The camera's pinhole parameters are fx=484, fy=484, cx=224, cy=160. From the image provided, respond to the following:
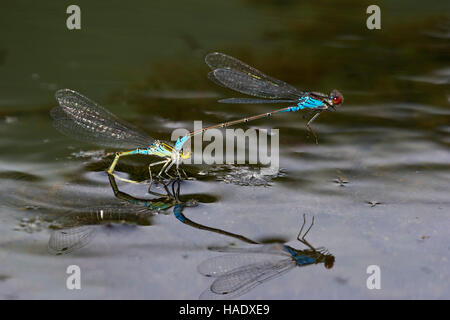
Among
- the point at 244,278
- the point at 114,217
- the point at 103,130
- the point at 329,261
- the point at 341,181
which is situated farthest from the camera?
the point at 103,130

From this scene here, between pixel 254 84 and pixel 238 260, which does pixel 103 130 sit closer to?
pixel 254 84

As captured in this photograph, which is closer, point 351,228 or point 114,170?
point 351,228

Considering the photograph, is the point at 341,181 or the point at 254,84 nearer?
the point at 341,181

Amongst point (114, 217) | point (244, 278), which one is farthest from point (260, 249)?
point (114, 217)

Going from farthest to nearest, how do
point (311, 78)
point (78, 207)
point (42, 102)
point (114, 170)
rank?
point (311, 78) → point (42, 102) → point (114, 170) → point (78, 207)
